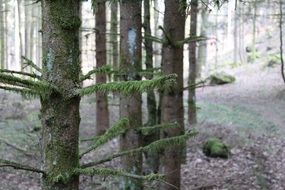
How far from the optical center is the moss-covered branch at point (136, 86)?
2008 mm

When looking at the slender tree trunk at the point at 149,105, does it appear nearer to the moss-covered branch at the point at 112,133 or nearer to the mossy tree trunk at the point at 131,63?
the mossy tree trunk at the point at 131,63

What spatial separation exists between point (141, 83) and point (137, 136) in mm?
5361

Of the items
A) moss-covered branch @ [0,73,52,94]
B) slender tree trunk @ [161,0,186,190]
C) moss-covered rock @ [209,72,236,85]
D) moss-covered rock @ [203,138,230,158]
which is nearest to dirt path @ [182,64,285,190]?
moss-covered rock @ [203,138,230,158]

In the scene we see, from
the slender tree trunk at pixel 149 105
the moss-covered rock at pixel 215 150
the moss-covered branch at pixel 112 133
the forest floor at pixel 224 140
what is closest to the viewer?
the moss-covered branch at pixel 112 133

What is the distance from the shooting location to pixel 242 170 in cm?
1207

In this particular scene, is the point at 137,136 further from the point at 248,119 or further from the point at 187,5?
the point at 248,119

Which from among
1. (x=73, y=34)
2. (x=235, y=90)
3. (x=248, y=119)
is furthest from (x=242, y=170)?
(x=235, y=90)

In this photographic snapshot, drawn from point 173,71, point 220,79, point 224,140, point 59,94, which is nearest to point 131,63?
point 173,71

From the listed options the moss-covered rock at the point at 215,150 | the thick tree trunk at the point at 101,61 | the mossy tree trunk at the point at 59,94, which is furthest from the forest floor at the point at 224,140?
the mossy tree trunk at the point at 59,94

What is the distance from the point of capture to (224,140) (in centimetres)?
1561

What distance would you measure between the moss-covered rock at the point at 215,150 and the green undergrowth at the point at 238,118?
3619 mm

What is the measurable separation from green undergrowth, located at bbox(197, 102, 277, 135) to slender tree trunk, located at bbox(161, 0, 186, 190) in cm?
989

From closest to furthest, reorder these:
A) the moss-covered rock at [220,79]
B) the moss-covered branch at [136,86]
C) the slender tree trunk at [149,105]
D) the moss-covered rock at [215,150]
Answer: the moss-covered branch at [136,86] → the slender tree trunk at [149,105] → the moss-covered rock at [215,150] → the moss-covered rock at [220,79]

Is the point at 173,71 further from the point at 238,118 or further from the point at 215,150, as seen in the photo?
the point at 238,118
